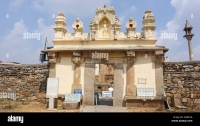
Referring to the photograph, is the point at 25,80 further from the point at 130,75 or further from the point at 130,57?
the point at 130,57

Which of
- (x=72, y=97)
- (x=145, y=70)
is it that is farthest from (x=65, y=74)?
(x=145, y=70)

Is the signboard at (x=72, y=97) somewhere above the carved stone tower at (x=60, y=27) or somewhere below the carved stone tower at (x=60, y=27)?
below

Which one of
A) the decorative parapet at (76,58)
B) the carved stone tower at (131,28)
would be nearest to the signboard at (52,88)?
the decorative parapet at (76,58)

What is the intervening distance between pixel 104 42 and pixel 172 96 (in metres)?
4.76

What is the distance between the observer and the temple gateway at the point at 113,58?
8.03 m

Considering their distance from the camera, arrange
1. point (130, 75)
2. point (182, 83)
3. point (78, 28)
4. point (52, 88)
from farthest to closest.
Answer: point (78, 28) → point (182, 83) → point (130, 75) → point (52, 88)

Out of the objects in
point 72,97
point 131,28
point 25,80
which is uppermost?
point 131,28

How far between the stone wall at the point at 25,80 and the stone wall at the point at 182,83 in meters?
7.26

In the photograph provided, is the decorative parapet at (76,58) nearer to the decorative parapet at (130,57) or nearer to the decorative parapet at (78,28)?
the decorative parapet at (78,28)

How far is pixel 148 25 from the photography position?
8.62 meters

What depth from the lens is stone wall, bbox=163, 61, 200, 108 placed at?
26.6 ft

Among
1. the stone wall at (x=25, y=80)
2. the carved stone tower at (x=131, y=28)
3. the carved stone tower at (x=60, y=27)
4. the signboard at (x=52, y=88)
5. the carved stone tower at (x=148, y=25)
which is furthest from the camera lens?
the stone wall at (x=25, y=80)

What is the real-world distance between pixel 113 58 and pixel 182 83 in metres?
4.03

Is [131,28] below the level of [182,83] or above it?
above
